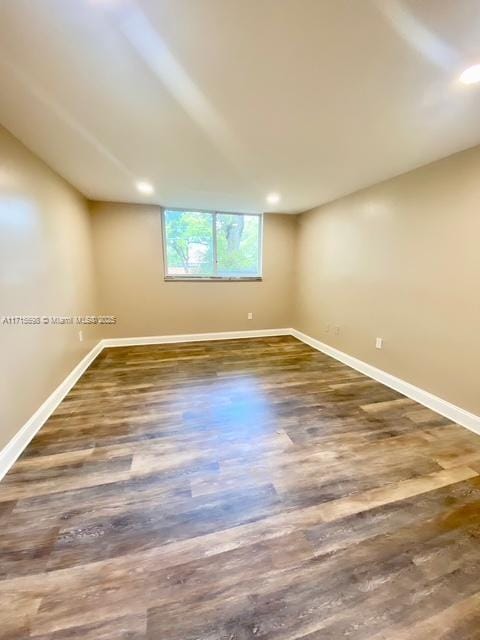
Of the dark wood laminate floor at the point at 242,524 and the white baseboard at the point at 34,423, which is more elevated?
the white baseboard at the point at 34,423

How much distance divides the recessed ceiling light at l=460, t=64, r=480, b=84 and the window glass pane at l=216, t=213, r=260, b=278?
3555mm

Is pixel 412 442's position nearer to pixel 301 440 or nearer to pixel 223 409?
pixel 301 440

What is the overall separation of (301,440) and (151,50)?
8.05 feet

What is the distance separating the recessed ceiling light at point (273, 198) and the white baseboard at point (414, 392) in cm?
223

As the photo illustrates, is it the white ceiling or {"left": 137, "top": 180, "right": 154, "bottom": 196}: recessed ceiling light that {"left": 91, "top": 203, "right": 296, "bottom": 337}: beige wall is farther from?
the white ceiling

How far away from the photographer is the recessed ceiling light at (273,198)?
3.63 m

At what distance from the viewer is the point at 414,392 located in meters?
2.79

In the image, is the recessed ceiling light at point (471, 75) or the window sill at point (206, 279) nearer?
the recessed ceiling light at point (471, 75)

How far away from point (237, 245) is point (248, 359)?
206 cm

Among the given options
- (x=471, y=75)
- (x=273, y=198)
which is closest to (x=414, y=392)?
(x=471, y=75)

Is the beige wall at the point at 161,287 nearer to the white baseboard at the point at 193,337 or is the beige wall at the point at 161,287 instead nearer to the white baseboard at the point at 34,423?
the white baseboard at the point at 193,337

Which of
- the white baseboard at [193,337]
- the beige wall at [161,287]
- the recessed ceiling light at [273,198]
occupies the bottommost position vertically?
the white baseboard at [193,337]

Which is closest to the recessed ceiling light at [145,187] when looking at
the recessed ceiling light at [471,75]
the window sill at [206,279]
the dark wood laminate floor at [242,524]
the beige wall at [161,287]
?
the beige wall at [161,287]

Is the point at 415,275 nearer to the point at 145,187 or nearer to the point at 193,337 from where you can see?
the point at 145,187
